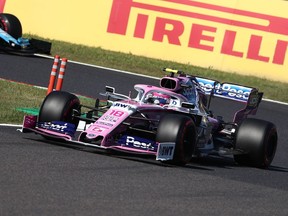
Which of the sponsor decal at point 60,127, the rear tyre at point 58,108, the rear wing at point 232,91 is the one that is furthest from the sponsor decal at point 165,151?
the rear wing at point 232,91

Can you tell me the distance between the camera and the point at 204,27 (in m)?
22.3

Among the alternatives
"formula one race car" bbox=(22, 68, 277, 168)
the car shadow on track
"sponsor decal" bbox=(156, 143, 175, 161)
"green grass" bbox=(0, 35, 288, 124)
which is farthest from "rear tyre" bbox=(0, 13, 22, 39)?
"sponsor decal" bbox=(156, 143, 175, 161)

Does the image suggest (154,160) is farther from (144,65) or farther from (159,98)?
(144,65)

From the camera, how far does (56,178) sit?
9.12 metres

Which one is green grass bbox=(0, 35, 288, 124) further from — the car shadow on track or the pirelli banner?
the car shadow on track

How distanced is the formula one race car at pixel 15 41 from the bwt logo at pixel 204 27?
2012 mm

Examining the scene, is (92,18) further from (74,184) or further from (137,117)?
(74,184)

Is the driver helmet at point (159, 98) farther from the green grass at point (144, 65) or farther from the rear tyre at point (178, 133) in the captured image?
the green grass at point (144, 65)

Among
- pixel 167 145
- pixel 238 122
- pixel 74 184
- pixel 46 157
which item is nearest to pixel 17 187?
pixel 74 184

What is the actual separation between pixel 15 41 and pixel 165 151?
11423 mm

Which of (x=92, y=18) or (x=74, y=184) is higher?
(x=92, y=18)

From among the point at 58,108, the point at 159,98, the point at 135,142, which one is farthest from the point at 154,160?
the point at 58,108

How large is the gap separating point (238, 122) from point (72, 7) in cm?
1063

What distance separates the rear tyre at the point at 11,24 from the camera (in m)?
21.9
